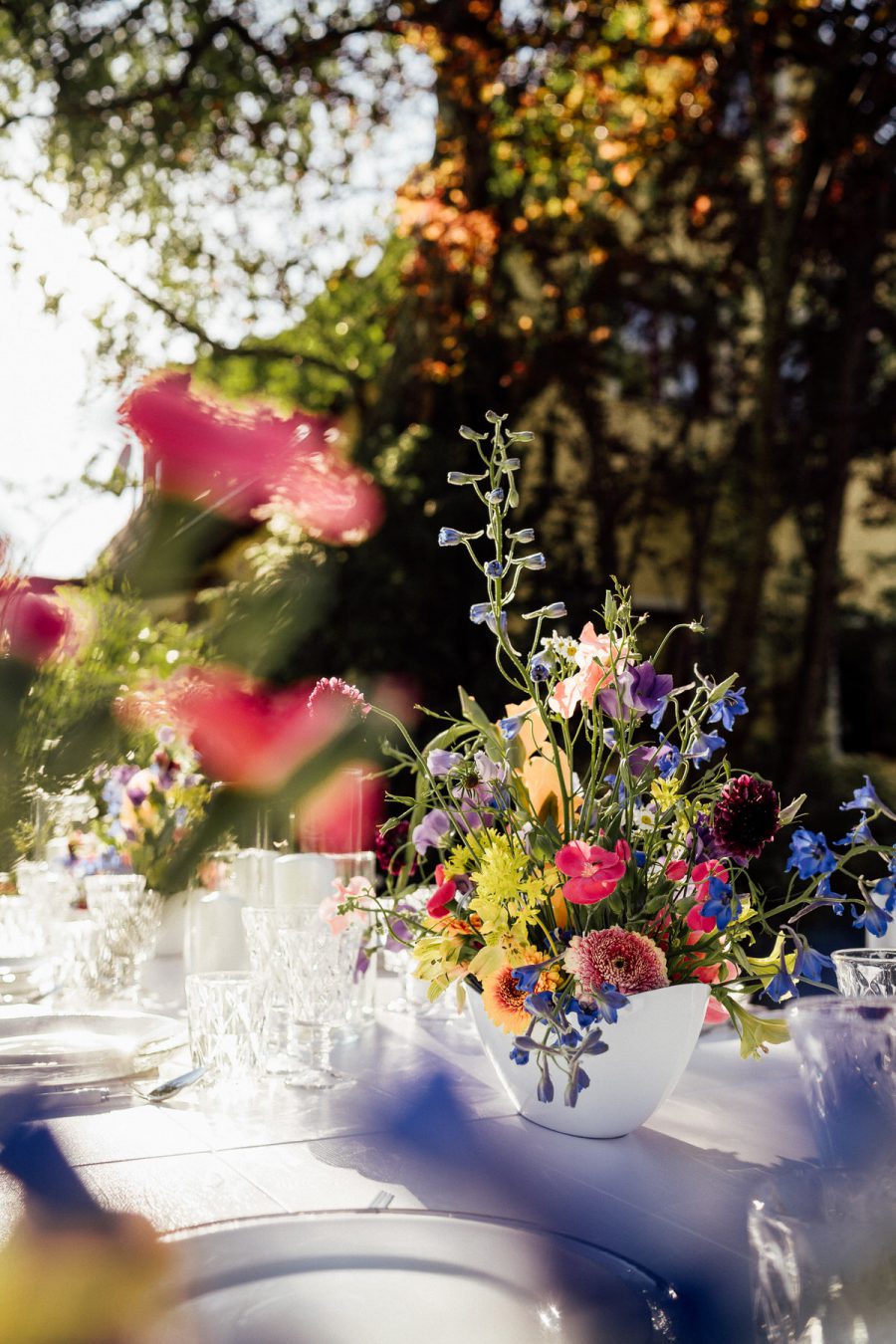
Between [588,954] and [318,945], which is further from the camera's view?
[318,945]

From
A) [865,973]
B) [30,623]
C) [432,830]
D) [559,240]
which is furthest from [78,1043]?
[559,240]

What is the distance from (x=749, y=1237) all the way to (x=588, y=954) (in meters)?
0.26

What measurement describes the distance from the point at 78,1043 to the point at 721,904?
29.1 inches

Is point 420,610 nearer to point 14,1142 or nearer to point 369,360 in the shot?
point 369,360

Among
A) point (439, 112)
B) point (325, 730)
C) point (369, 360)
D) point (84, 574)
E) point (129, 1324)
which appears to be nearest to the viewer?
point (84, 574)

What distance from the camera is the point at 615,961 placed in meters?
1.05

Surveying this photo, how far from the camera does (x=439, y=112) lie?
698 cm

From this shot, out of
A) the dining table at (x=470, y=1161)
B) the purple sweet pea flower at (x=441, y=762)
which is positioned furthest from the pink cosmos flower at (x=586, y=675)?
the dining table at (x=470, y=1161)

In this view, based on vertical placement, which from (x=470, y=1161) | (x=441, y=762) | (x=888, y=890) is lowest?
(x=470, y=1161)

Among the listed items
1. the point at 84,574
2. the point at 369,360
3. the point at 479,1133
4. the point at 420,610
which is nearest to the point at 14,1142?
the point at 479,1133

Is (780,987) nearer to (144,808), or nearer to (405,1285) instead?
(405,1285)

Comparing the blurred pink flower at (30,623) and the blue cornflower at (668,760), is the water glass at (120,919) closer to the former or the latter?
the blue cornflower at (668,760)

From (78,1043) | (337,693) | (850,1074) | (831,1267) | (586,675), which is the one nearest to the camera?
(831,1267)

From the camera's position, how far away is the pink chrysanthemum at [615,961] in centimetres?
104
